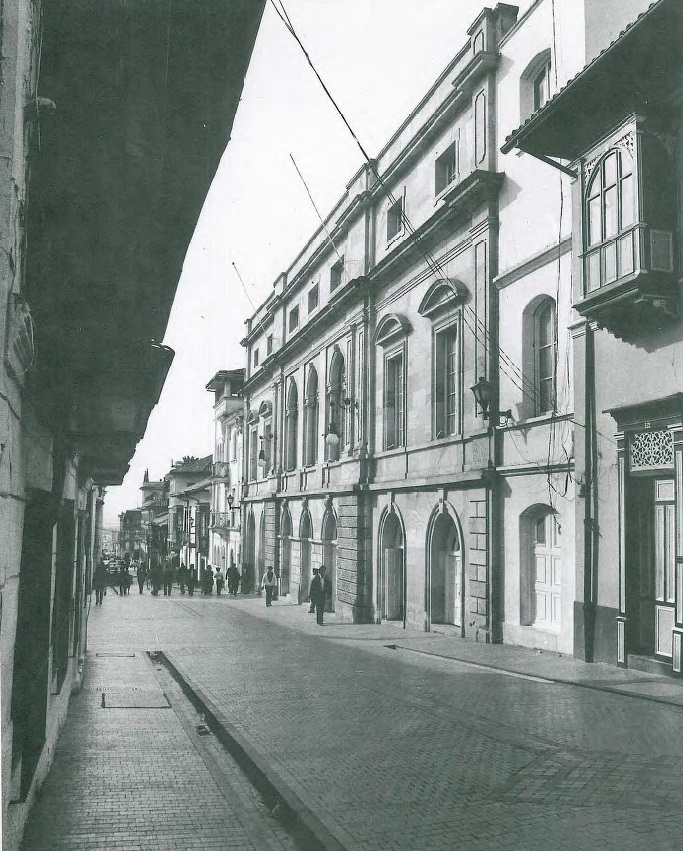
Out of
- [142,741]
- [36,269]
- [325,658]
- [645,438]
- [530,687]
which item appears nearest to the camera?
[36,269]

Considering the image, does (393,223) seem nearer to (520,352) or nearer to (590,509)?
(520,352)

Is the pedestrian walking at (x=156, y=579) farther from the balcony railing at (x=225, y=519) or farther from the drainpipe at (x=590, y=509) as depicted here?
the drainpipe at (x=590, y=509)

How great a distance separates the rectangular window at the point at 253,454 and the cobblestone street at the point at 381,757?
92.5 feet

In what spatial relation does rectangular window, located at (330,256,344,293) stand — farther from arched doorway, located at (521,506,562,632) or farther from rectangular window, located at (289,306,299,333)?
arched doorway, located at (521,506,562,632)

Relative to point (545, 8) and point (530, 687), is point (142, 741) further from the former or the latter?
point (545, 8)

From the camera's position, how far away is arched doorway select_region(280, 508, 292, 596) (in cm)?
3547

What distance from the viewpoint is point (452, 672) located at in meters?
14.0

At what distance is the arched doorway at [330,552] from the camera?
28.8 metres

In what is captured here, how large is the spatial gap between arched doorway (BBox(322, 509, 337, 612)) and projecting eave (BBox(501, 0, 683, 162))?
55.6 ft

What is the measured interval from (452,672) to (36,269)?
11.2 metres

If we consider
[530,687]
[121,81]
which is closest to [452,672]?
[530,687]

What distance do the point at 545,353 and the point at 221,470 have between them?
37247 millimetres

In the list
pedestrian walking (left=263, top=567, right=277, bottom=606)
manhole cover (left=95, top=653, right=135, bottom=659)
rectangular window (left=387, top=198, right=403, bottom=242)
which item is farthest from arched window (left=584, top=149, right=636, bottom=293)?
pedestrian walking (left=263, top=567, right=277, bottom=606)

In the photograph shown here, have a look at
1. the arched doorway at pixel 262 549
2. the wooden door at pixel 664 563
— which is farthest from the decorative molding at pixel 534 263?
the arched doorway at pixel 262 549
